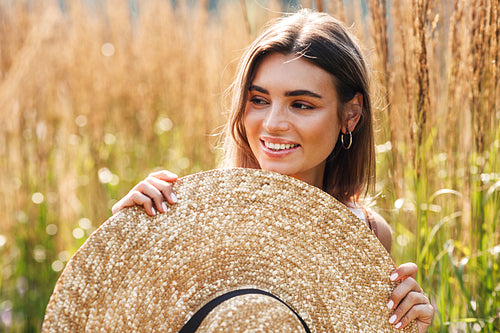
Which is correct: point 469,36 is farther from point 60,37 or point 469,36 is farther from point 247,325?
point 60,37

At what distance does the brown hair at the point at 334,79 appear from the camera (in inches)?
68.0

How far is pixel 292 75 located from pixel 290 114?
12 cm

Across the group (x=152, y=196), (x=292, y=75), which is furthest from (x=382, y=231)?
(x=152, y=196)

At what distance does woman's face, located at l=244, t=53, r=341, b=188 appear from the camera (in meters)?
1.64

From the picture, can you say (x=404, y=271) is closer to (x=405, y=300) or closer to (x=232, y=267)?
(x=405, y=300)

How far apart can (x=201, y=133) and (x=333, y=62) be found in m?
1.83

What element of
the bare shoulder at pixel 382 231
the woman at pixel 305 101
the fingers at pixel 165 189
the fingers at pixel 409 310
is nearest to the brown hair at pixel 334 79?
the woman at pixel 305 101

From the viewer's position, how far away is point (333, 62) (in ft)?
5.67

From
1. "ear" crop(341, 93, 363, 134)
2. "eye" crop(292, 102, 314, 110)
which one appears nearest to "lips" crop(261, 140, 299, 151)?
"eye" crop(292, 102, 314, 110)

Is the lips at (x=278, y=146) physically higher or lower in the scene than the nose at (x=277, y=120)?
lower

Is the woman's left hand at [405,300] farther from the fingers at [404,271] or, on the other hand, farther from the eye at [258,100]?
the eye at [258,100]

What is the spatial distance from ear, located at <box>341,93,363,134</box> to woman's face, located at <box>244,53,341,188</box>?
9 cm

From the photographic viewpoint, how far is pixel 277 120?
1.62 meters

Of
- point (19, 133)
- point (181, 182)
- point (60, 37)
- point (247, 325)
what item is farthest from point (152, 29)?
point (247, 325)
